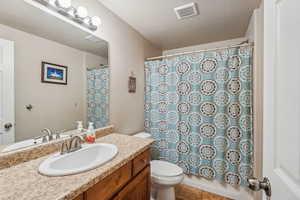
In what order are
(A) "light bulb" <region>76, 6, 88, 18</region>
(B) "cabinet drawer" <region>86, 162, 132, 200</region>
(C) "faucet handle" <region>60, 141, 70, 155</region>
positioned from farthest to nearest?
(A) "light bulb" <region>76, 6, 88, 18</region>
(C) "faucet handle" <region>60, 141, 70, 155</region>
(B) "cabinet drawer" <region>86, 162, 132, 200</region>

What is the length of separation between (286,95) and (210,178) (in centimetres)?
164

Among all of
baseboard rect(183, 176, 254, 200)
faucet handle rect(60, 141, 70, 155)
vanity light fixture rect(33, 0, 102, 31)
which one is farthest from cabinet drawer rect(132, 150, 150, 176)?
vanity light fixture rect(33, 0, 102, 31)

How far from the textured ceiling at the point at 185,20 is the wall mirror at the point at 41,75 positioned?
1.93ft

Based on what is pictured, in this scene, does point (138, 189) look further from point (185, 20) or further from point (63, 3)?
point (185, 20)

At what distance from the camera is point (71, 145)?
101 centimetres

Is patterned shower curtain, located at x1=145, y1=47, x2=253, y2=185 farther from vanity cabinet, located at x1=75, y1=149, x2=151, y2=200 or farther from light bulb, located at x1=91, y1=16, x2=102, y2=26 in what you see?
light bulb, located at x1=91, y1=16, x2=102, y2=26

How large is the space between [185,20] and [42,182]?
2.01m

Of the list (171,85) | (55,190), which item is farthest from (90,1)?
(55,190)

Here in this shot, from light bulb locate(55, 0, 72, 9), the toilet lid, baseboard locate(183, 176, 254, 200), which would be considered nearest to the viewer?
light bulb locate(55, 0, 72, 9)

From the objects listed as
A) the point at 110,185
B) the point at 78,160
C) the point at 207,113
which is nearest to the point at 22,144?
the point at 78,160

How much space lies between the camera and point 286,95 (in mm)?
453

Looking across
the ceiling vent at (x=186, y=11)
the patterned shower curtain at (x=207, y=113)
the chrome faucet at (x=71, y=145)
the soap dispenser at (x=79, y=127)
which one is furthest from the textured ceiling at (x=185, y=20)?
the chrome faucet at (x=71, y=145)

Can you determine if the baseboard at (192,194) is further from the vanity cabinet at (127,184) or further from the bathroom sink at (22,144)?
the bathroom sink at (22,144)

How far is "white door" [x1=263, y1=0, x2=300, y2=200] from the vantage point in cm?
41
